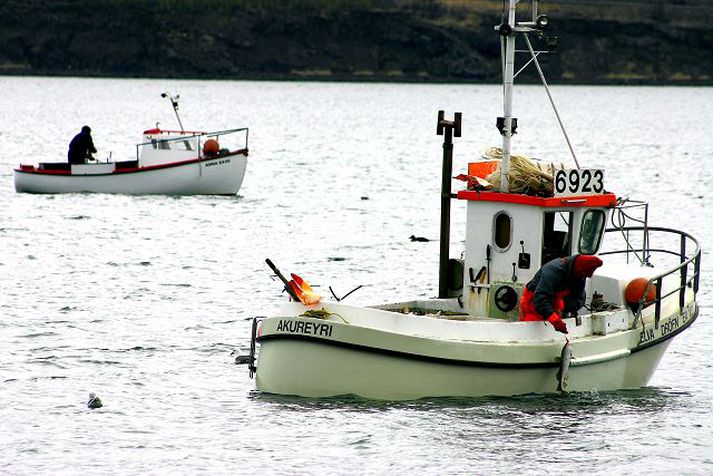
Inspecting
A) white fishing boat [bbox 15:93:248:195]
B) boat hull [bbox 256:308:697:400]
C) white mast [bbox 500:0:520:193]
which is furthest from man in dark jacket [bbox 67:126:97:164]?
boat hull [bbox 256:308:697:400]

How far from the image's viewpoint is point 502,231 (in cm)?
1945

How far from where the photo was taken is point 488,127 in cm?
11738

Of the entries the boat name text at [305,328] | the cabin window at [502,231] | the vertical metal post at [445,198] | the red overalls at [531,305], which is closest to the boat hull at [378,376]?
the boat name text at [305,328]

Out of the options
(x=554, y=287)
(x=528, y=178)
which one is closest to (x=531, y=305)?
(x=554, y=287)

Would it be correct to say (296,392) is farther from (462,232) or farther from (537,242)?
(462,232)

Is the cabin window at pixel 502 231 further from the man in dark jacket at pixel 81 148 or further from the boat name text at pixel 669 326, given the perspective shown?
the man in dark jacket at pixel 81 148

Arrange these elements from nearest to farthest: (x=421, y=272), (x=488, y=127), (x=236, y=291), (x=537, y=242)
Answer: (x=537, y=242) < (x=236, y=291) < (x=421, y=272) < (x=488, y=127)

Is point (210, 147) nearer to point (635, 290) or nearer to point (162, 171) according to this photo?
point (162, 171)

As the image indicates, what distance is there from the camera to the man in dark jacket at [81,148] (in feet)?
144

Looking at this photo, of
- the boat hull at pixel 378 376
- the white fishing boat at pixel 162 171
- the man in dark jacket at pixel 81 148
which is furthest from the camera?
the white fishing boat at pixel 162 171

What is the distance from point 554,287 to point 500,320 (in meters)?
1.06

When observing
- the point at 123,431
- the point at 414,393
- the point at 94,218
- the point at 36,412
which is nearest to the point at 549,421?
the point at 414,393

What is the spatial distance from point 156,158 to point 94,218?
366 centimetres

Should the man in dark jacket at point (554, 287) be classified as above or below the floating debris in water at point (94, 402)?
above
